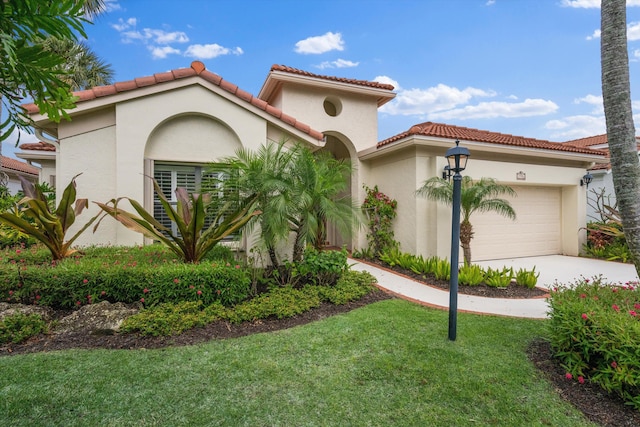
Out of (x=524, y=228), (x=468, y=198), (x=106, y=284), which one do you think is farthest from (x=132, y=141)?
(x=524, y=228)

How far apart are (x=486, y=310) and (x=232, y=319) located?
501 centimetres

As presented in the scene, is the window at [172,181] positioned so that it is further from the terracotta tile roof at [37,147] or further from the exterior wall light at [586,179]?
the exterior wall light at [586,179]

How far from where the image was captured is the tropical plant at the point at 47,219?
19.4 feet

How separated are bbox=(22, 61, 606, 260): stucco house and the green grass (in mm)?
4514

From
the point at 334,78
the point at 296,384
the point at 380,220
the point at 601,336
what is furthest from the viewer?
the point at 334,78

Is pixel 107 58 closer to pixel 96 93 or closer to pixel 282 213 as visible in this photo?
pixel 96 93

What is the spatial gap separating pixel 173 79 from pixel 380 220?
Result: 7822 mm

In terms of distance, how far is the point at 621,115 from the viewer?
385 centimetres

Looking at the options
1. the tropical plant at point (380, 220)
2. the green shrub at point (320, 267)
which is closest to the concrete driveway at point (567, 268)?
the tropical plant at point (380, 220)

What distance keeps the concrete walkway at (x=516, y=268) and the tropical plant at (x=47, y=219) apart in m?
6.49

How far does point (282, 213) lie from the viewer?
6285mm

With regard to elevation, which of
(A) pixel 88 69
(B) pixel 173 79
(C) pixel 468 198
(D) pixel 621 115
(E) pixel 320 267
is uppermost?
(A) pixel 88 69

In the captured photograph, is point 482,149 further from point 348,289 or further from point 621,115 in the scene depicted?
point 348,289

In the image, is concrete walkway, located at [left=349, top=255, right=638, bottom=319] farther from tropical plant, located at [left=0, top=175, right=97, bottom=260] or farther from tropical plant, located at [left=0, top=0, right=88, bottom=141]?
tropical plant, located at [left=0, top=0, right=88, bottom=141]
